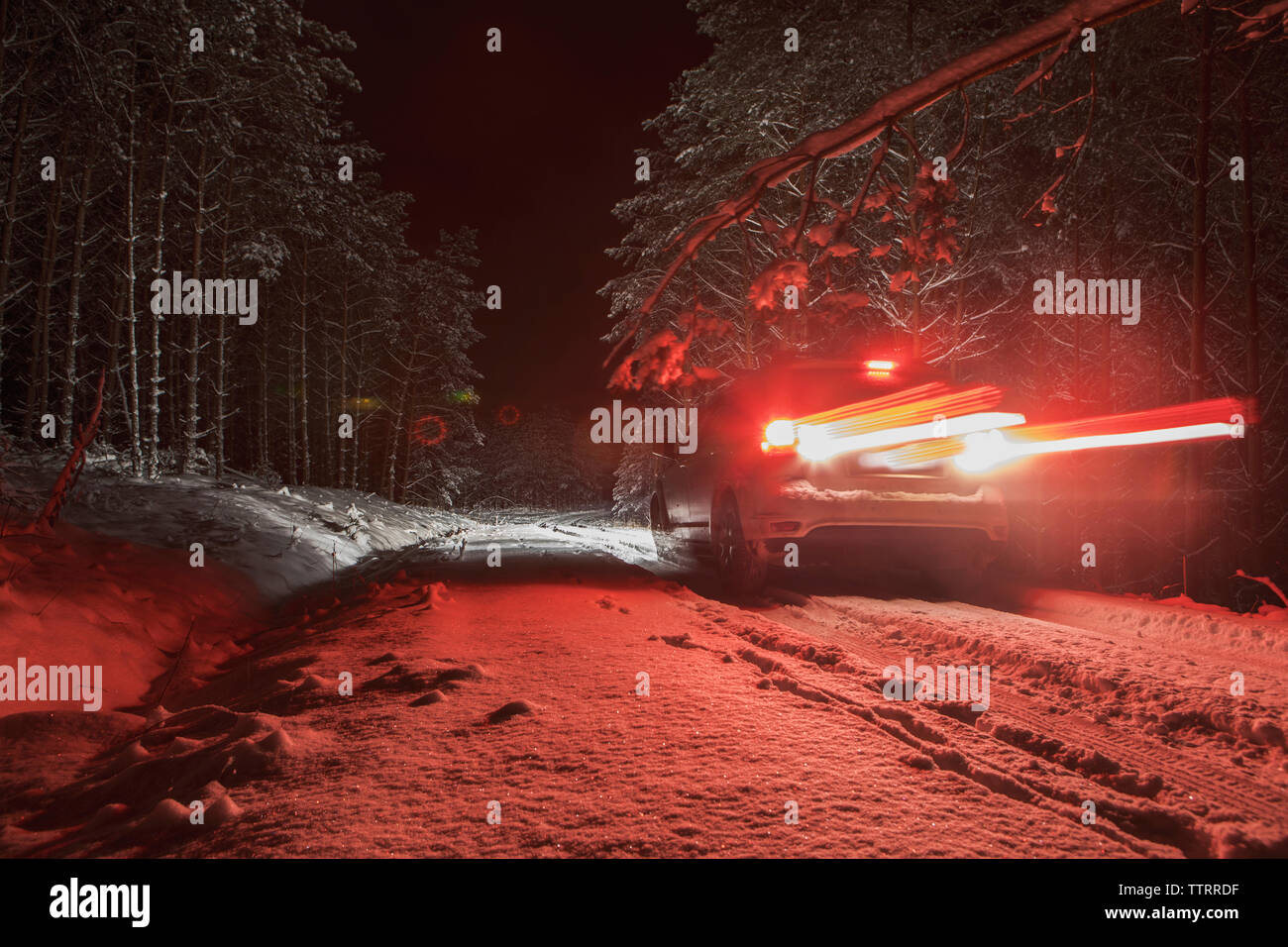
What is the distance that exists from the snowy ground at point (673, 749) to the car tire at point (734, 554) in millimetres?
1511

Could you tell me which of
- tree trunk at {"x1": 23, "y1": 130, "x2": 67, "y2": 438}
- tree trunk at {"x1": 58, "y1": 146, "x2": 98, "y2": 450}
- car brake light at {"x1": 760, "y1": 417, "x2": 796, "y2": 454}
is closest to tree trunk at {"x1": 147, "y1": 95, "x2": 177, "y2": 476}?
tree trunk at {"x1": 58, "y1": 146, "x2": 98, "y2": 450}

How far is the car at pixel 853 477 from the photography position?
6.38 meters

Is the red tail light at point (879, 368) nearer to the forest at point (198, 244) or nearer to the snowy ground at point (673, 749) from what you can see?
the snowy ground at point (673, 749)

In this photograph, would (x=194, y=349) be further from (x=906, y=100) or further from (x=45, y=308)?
(x=906, y=100)

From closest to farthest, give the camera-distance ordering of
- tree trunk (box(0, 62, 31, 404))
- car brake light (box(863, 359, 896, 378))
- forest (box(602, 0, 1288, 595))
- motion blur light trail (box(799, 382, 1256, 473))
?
1. motion blur light trail (box(799, 382, 1256, 473))
2. car brake light (box(863, 359, 896, 378))
3. forest (box(602, 0, 1288, 595))
4. tree trunk (box(0, 62, 31, 404))

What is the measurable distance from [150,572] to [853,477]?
23.1 feet

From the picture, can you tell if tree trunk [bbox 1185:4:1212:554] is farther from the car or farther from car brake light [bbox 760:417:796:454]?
car brake light [bbox 760:417:796:454]

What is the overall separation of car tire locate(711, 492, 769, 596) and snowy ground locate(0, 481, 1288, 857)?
151 centimetres

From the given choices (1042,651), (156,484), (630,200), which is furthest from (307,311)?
(1042,651)

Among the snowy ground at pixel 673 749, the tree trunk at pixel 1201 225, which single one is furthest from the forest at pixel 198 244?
the tree trunk at pixel 1201 225

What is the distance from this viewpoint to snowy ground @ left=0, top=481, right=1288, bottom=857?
2236 millimetres

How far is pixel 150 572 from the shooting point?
22.9ft

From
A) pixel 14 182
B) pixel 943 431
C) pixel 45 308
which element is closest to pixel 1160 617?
pixel 943 431
